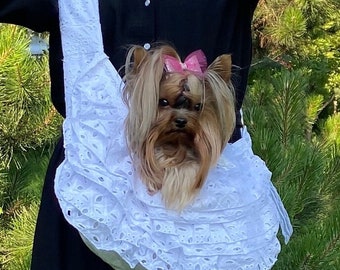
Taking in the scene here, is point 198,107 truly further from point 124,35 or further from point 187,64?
point 124,35

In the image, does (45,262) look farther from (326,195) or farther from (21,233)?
(326,195)

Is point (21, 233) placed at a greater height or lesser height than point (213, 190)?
lesser

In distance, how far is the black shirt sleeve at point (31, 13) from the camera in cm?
124

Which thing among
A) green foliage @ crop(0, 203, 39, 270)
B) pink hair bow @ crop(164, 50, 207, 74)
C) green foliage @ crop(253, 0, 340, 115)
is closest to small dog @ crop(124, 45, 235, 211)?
pink hair bow @ crop(164, 50, 207, 74)

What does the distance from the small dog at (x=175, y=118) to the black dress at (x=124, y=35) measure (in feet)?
0.50

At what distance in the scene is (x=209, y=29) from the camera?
51.7 inches

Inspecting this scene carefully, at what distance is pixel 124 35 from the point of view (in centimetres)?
130

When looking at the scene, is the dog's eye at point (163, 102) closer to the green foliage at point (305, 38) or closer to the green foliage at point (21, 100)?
the green foliage at point (21, 100)

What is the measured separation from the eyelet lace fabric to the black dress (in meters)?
0.10

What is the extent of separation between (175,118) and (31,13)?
1.02 feet

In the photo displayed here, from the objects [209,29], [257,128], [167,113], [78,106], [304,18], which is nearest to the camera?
[167,113]

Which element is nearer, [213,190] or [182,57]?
[213,190]

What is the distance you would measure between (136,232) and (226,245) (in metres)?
0.13

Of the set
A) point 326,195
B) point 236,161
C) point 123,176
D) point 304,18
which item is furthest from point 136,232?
point 304,18
